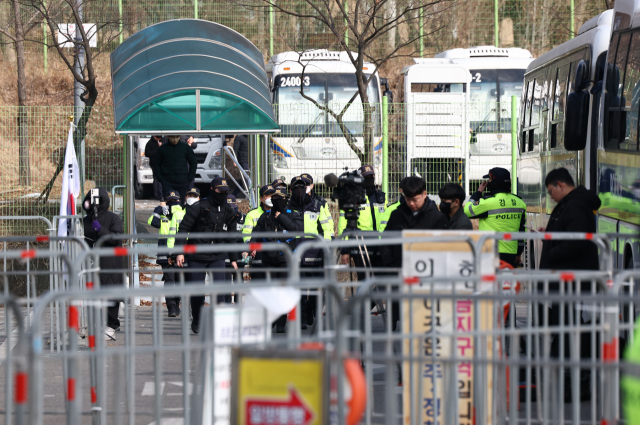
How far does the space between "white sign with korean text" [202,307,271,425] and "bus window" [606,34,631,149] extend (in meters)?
5.43

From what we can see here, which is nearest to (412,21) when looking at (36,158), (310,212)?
(36,158)

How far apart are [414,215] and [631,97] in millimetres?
2661

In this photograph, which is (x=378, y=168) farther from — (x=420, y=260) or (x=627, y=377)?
(x=627, y=377)

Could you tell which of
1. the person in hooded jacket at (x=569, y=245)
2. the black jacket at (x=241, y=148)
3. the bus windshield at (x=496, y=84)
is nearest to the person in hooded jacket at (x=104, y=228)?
the person in hooded jacket at (x=569, y=245)

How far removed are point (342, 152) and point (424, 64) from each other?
6297 millimetres

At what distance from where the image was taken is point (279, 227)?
384 inches

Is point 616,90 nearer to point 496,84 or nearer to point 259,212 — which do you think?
point 259,212

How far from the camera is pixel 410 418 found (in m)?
5.13

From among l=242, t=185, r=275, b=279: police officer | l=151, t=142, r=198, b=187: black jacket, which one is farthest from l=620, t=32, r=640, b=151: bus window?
l=151, t=142, r=198, b=187: black jacket

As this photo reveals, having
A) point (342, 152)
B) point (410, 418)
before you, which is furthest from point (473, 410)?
point (342, 152)

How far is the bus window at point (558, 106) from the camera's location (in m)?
11.4

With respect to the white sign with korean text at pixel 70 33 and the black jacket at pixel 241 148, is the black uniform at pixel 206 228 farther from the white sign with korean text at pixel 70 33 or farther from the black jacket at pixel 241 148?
the black jacket at pixel 241 148

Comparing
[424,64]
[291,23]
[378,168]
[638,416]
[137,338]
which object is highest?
[291,23]

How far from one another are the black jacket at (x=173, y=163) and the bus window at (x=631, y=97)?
783 cm
